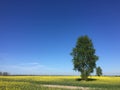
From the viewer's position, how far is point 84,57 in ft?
227

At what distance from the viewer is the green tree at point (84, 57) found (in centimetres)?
6800

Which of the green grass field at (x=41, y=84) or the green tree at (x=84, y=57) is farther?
the green tree at (x=84, y=57)

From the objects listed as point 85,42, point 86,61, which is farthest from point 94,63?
point 85,42

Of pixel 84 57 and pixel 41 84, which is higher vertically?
pixel 84 57

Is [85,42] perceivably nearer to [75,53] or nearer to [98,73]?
[75,53]

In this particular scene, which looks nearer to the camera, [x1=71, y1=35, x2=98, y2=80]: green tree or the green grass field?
the green grass field

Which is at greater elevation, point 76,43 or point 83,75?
point 76,43

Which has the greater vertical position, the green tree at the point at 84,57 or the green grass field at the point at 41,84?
the green tree at the point at 84,57

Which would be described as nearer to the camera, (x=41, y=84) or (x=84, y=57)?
(x=41, y=84)

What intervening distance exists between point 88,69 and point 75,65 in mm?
4049

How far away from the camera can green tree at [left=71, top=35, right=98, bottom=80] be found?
68000 mm

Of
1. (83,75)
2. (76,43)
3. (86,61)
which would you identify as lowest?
(83,75)

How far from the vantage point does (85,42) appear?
71000 mm

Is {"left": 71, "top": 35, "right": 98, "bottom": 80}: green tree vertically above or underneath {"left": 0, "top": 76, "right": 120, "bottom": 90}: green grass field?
above
